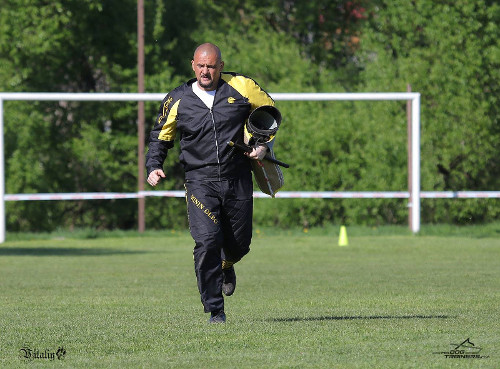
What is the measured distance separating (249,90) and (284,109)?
59.1ft

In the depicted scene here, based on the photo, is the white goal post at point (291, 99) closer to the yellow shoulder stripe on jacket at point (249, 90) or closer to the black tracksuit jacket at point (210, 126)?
the yellow shoulder stripe on jacket at point (249, 90)

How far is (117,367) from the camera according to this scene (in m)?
6.52

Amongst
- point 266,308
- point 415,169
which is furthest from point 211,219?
point 415,169

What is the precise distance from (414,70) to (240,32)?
29.9ft

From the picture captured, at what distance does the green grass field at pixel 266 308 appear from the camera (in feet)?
22.7

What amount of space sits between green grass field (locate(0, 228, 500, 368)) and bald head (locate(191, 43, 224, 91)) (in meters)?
1.71

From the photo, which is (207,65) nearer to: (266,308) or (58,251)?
(266,308)

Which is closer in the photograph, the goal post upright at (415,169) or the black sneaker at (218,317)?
the black sneaker at (218,317)

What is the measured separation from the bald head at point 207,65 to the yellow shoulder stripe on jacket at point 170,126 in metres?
0.24

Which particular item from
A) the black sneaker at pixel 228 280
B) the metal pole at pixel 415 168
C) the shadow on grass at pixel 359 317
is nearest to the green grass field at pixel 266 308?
the shadow on grass at pixel 359 317

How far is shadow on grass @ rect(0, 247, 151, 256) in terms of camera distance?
64.6 ft

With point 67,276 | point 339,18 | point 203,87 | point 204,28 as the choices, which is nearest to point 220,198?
point 203,87

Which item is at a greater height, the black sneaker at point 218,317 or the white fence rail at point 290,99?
the white fence rail at point 290,99

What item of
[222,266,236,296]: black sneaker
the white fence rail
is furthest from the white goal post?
[222,266,236,296]: black sneaker
